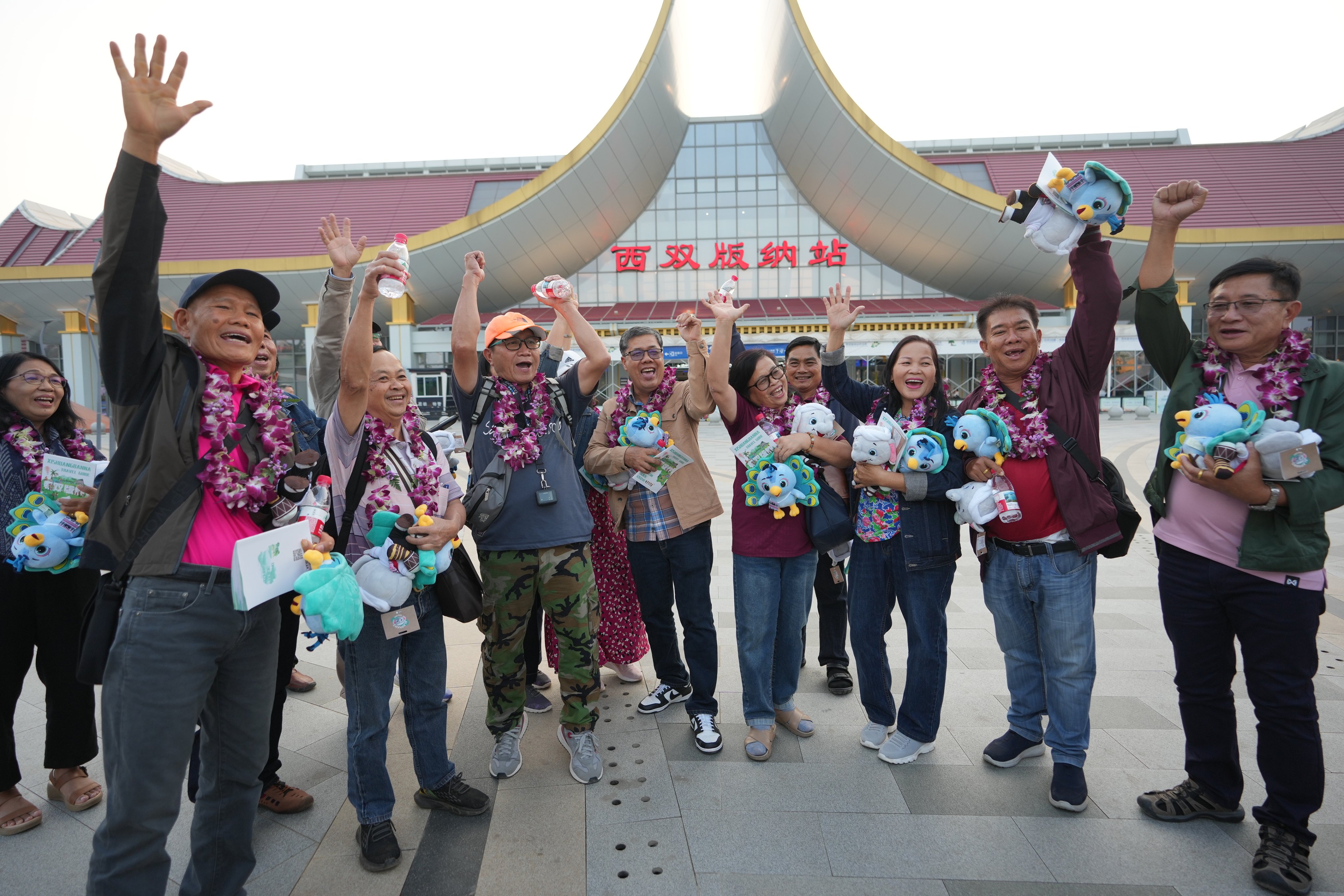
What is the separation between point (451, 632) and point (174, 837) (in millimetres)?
2173

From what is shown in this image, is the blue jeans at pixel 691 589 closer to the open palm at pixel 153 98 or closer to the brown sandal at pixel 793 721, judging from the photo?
the brown sandal at pixel 793 721

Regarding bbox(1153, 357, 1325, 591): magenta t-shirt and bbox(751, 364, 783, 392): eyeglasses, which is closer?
bbox(1153, 357, 1325, 591): magenta t-shirt

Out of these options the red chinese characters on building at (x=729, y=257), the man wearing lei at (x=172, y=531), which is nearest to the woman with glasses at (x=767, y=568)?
the man wearing lei at (x=172, y=531)

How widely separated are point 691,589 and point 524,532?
2.81ft

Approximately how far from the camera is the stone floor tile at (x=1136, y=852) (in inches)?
85.9

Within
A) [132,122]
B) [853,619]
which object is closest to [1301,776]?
[853,619]

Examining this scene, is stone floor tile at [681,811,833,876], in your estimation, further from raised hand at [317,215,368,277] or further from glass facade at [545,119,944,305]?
glass facade at [545,119,944,305]

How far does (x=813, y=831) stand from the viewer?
2.44m

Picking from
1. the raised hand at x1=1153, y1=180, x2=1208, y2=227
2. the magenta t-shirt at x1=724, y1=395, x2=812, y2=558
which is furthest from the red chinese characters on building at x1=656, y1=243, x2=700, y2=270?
the raised hand at x1=1153, y1=180, x2=1208, y2=227

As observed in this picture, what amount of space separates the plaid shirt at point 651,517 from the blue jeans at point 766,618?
13.4 inches

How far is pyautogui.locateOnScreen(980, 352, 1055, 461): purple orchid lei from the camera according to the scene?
268 centimetres

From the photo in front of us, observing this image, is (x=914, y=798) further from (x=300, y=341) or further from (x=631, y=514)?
(x=300, y=341)

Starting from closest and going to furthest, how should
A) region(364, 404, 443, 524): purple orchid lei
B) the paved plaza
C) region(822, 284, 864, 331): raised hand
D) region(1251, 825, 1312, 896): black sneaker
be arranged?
region(1251, 825, 1312, 896): black sneaker
the paved plaza
region(364, 404, 443, 524): purple orchid lei
region(822, 284, 864, 331): raised hand

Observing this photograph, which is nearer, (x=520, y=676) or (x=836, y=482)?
(x=520, y=676)
